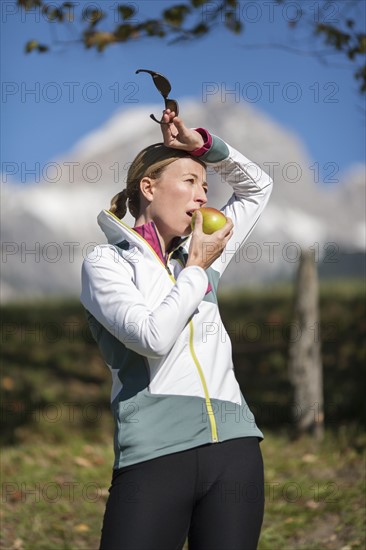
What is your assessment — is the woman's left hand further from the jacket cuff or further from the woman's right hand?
the woman's right hand

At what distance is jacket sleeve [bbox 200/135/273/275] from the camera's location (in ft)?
9.59

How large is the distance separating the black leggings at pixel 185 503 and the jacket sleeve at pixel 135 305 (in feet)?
1.15

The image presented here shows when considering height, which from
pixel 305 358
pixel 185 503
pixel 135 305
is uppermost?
pixel 135 305

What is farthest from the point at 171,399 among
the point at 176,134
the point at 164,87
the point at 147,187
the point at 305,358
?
the point at 305,358

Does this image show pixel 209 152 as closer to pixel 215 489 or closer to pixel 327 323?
pixel 215 489

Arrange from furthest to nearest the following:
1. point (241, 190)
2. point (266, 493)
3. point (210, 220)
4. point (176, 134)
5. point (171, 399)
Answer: point (266, 493) < point (241, 190) < point (176, 134) < point (210, 220) < point (171, 399)

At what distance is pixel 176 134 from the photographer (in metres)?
2.68

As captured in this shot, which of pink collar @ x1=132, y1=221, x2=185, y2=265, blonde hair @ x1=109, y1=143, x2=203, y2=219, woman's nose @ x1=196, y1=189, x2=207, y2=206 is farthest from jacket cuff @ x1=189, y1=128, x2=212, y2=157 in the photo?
pink collar @ x1=132, y1=221, x2=185, y2=265

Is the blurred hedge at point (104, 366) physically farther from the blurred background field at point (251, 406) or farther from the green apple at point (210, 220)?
the green apple at point (210, 220)

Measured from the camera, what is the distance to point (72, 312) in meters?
11.9

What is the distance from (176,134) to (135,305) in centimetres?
65

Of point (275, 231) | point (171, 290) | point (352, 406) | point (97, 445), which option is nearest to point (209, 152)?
point (171, 290)

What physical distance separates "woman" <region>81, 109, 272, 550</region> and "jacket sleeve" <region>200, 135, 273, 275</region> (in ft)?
1.07

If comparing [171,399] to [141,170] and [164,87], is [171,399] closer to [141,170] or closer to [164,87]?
[141,170]
